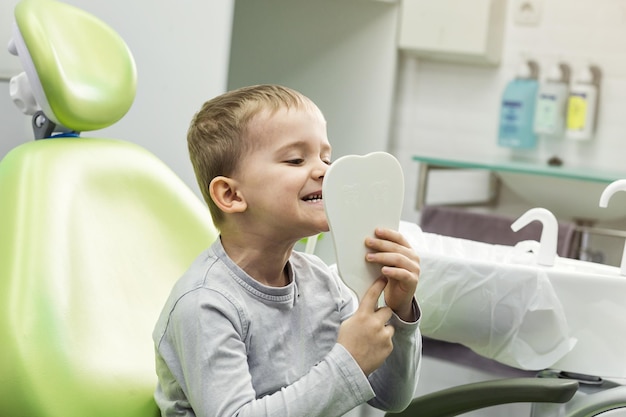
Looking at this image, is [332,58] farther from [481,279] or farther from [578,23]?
[481,279]

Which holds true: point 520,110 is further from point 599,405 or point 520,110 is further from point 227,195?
point 227,195

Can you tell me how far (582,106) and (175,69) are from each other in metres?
1.58

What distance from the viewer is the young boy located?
98cm

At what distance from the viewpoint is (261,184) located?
1.05 metres

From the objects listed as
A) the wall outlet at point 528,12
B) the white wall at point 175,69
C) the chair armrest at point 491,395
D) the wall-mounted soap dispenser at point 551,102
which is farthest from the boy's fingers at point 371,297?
the wall outlet at point 528,12

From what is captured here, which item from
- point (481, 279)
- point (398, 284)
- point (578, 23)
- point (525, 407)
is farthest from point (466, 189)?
point (398, 284)

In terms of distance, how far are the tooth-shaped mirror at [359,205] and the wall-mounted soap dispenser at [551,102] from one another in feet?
7.26

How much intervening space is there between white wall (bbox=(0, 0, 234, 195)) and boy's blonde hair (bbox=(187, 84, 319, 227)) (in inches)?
35.3

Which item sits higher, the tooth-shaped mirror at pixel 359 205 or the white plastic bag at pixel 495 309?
the tooth-shaped mirror at pixel 359 205

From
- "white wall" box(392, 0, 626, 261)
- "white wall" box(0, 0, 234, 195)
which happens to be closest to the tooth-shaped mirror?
"white wall" box(0, 0, 234, 195)

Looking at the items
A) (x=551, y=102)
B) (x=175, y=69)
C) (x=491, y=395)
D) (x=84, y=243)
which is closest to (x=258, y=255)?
(x=84, y=243)

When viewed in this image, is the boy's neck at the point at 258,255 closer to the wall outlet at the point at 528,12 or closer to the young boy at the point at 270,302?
the young boy at the point at 270,302

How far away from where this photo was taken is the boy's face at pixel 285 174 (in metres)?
1.04

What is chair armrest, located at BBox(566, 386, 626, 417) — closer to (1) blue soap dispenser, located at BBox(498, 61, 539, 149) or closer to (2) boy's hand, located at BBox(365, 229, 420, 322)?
(2) boy's hand, located at BBox(365, 229, 420, 322)
